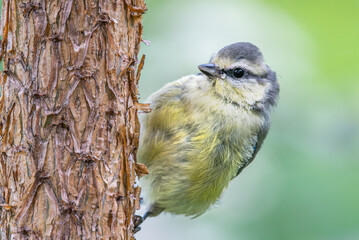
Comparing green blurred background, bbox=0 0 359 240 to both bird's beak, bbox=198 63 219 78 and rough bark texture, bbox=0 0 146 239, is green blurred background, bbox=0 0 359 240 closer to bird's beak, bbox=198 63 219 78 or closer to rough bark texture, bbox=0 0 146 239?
bird's beak, bbox=198 63 219 78

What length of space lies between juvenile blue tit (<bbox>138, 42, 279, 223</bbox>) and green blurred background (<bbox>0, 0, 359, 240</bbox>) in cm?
62

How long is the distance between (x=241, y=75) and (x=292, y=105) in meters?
1.27

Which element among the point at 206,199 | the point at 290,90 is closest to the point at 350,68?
the point at 290,90

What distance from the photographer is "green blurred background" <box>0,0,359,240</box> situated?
13.7 feet

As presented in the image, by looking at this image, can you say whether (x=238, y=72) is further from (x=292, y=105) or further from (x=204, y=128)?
(x=292, y=105)

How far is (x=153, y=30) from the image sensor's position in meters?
5.04

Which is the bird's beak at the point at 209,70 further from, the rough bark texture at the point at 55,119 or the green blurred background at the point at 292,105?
the rough bark texture at the point at 55,119

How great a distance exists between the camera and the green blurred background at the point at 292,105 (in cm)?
417

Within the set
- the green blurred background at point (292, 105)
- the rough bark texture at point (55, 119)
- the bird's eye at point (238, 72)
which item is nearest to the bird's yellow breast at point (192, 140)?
the bird's eye at point (238, 72)

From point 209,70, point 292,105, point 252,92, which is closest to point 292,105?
point 292,105

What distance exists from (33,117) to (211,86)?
1.73 m

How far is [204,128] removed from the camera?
3363 millimetres

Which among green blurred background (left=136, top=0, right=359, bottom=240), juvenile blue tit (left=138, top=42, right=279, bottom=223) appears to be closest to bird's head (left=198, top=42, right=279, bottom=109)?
juvenile blue tit (left=138, top=42, right=279, bottom=223)

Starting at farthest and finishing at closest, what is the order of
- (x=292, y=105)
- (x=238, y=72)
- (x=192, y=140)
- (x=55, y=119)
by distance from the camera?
(x=292, y=105) → (x=238, y=72) → (x=192, y=140) → (x=55, y=119)
